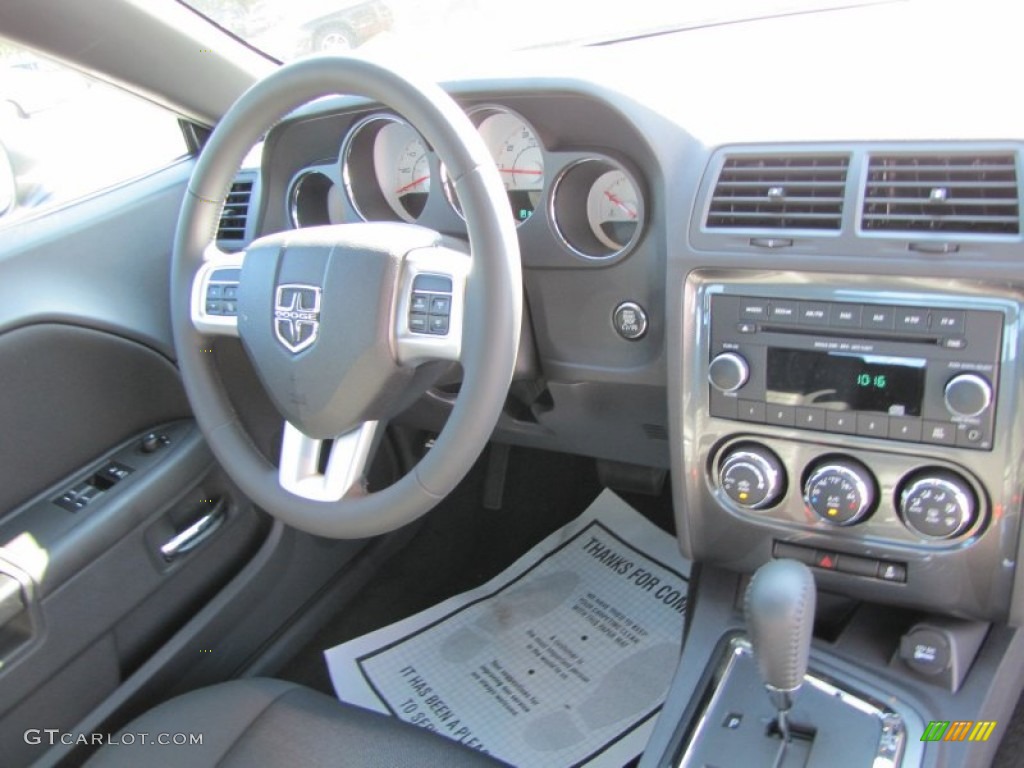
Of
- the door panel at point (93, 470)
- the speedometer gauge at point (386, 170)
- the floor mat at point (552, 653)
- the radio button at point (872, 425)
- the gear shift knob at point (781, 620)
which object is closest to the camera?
the gear shift knob at point (781, 620)

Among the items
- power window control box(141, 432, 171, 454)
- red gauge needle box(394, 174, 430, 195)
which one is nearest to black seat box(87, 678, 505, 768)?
power window control box(141, 432, 171, 454)

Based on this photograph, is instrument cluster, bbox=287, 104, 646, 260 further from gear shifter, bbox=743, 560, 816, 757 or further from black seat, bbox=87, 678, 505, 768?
black seat, bbox=87, 678, 505, 768

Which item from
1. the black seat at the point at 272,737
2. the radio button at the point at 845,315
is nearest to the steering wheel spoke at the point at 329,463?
the black seat at the point at 272,737

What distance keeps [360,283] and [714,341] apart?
0.41 meters

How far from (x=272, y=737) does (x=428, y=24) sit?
3.61ft

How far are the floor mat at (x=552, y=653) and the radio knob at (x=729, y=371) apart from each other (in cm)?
63

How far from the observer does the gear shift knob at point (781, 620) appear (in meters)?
0.90

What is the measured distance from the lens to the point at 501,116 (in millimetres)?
1265

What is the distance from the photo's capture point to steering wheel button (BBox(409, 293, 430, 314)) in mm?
972

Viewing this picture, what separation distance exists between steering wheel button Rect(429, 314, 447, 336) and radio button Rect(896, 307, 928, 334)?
469 millimetres

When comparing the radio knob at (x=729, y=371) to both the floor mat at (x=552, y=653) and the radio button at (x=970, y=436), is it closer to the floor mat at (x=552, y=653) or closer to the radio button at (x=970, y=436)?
the radio button at (x=970, y=436)

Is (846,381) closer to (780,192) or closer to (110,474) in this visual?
(780,192)

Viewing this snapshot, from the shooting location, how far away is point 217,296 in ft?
3.63

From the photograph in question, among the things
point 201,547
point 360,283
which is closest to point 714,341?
point 360,283
